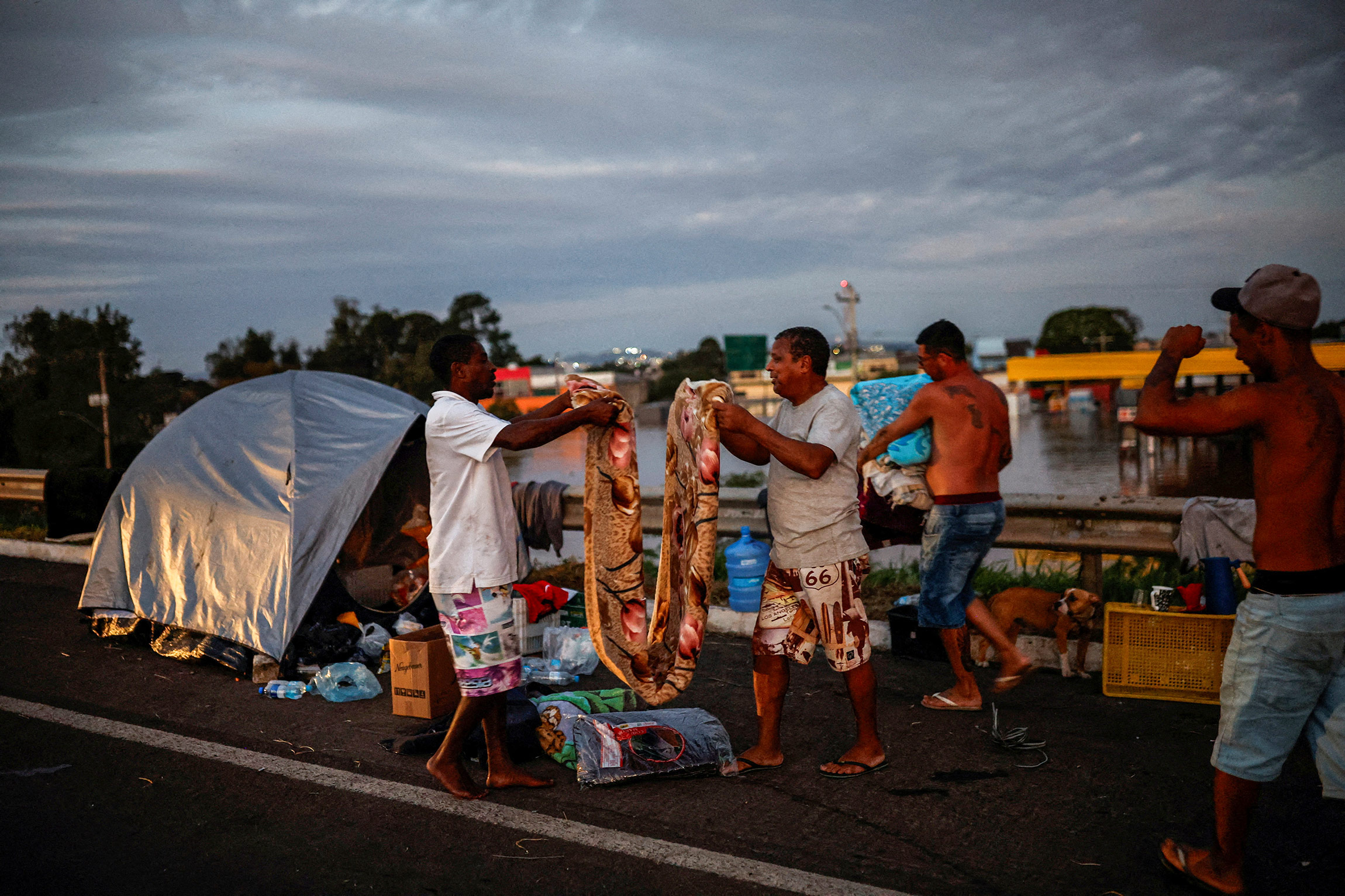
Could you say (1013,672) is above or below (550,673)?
above

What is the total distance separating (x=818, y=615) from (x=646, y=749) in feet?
3.39

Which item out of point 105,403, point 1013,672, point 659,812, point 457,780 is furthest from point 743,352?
point 659,812

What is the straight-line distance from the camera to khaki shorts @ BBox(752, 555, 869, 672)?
4.14 meters

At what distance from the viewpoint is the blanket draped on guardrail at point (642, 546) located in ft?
13.3

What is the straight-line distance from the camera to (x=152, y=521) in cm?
706

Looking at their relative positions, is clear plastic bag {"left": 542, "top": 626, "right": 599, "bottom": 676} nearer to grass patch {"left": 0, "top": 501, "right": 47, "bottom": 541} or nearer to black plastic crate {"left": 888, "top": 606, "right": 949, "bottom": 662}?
black plastic crate {"left": 888, "top": 606, "right": 949, "bottom": 662}

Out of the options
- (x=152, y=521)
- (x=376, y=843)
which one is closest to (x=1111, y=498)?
(x=376, y=843)

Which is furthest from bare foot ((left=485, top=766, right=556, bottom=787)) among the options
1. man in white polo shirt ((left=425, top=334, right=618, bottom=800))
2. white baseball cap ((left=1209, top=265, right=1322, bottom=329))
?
white baseball cap ((left=1209, top=265, right=1322, bottom=329))

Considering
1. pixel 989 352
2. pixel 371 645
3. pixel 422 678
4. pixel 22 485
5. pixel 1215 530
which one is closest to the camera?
pixel 422 678

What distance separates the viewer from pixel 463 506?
413cm

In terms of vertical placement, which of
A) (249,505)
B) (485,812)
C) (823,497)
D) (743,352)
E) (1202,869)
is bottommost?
(485,812)

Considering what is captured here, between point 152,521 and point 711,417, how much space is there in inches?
207

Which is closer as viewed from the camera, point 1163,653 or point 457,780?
point 457,780

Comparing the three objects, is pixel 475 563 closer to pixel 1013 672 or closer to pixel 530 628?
pixel 530 628
